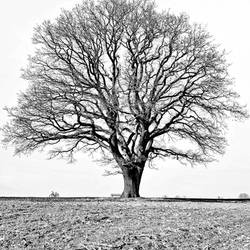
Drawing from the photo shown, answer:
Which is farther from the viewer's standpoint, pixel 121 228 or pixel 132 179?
pixel 132 179

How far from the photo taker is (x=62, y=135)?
89.8 feet

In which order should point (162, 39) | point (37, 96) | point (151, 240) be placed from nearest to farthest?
point (151, 240) → point (37, 96) → point (162, 39)

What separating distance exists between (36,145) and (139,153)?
632 cm

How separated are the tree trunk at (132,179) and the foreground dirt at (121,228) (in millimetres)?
9146

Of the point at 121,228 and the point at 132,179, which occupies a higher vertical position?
the point at 132,179

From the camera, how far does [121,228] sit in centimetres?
1319

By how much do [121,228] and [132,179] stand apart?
13309 millimetres

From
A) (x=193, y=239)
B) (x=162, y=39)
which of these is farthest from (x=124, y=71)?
(x=193, y=239)

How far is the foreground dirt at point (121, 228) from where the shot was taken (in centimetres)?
1185

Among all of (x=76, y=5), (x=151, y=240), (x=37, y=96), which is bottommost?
(x=151, y=240)

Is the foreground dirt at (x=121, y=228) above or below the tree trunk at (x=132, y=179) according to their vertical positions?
below

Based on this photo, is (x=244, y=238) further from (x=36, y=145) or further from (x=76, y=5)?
(x=76, y=5)

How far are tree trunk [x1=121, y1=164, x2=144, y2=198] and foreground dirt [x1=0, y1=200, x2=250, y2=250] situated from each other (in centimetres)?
915

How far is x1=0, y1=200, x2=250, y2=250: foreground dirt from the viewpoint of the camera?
467 inches
